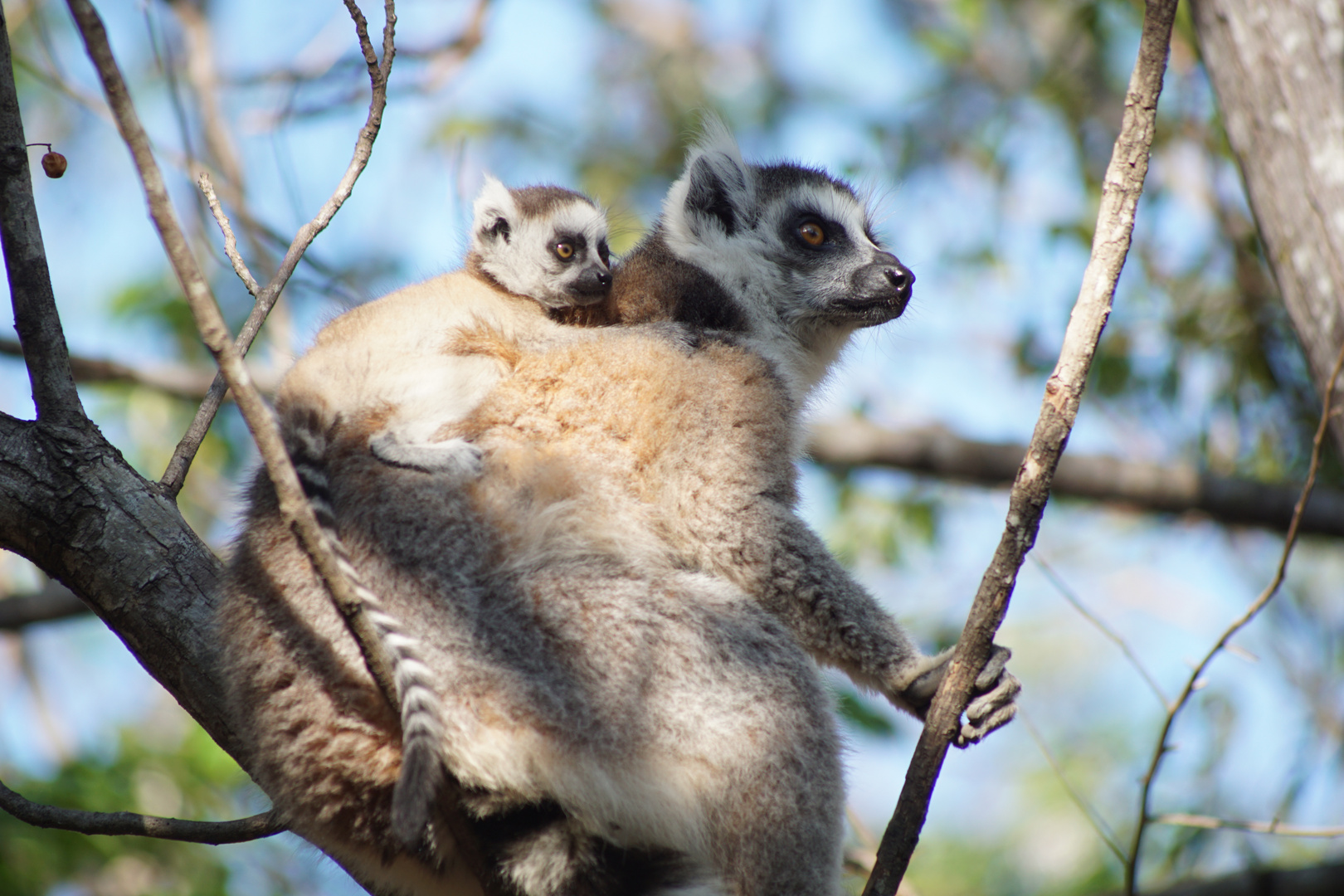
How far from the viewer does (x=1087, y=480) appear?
8711 millimetres

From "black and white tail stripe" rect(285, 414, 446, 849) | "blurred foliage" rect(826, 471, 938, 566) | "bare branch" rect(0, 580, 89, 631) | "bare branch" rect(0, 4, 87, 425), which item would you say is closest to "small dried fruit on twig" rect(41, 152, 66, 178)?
"bare branch" rect(0, 4, 87, 425)

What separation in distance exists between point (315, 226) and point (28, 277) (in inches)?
37.3

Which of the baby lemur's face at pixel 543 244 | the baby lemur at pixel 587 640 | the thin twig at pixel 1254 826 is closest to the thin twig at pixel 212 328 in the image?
the baby lemur at pixel 587 640

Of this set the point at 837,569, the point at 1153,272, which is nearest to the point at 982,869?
the point at 1153,272

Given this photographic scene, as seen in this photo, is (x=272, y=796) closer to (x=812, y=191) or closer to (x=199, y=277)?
(x=199, y=277)

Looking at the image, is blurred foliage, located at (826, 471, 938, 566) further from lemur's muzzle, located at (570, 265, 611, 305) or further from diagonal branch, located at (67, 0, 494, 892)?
diagonal branch, located at (67, 0, 494, 892)

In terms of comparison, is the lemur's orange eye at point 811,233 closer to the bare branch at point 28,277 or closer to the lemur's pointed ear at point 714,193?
the lemur's pointed ear at point 714,193

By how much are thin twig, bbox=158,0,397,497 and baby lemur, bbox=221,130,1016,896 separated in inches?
19.9

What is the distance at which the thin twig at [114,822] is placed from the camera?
12.5 ft

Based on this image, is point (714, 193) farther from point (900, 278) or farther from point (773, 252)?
point (900, 278)

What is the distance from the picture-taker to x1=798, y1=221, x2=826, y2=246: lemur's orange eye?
564cm

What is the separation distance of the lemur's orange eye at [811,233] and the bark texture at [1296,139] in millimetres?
2177

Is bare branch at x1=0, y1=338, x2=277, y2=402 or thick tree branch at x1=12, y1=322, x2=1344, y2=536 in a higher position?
bare branch at x1=0, y1=338, x2=277, y2=402

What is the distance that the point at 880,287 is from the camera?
5398 millimetres
